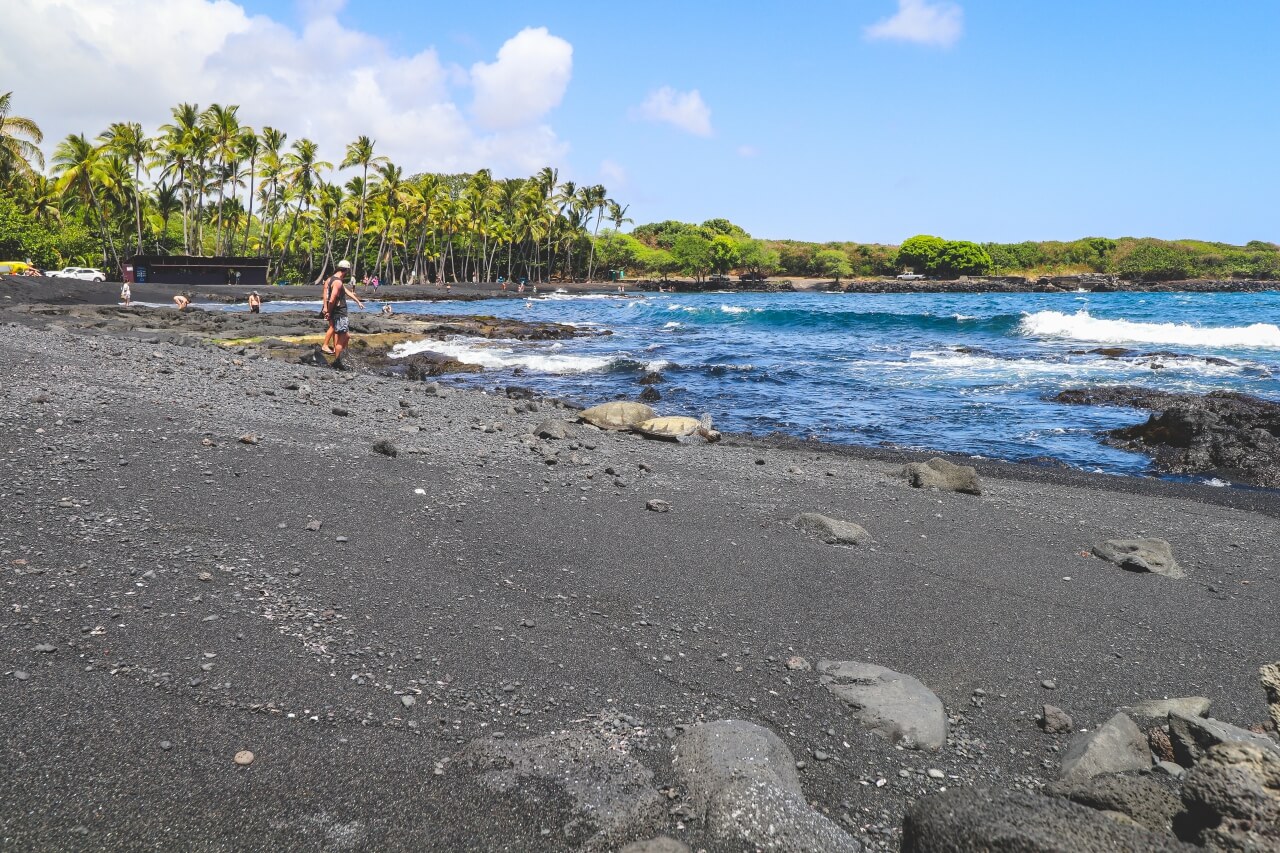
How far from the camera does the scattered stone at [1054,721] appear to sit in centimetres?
368

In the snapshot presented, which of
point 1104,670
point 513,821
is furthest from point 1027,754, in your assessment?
point 513,821

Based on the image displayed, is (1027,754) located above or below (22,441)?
below

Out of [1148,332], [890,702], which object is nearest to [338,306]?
[890,702]

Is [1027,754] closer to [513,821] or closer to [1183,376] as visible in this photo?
[513,821]

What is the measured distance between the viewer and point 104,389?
28.2 feet

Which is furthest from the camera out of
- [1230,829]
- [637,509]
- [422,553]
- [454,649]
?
[637,509]

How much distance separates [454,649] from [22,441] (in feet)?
14.4

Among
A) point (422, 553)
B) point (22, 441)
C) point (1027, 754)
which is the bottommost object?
point (1027, 754)

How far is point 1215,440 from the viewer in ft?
35.8

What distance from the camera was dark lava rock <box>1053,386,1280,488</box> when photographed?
10312 mm

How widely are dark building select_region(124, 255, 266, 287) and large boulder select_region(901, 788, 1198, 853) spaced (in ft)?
190

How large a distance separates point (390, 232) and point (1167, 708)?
80.5 metres

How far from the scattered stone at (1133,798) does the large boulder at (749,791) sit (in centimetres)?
83

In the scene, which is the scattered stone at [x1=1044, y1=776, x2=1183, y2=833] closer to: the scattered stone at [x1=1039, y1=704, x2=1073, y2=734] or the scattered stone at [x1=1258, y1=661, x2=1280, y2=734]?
the scattered stone at [x1=1039, y1=704, x2=1073, y2=734]
